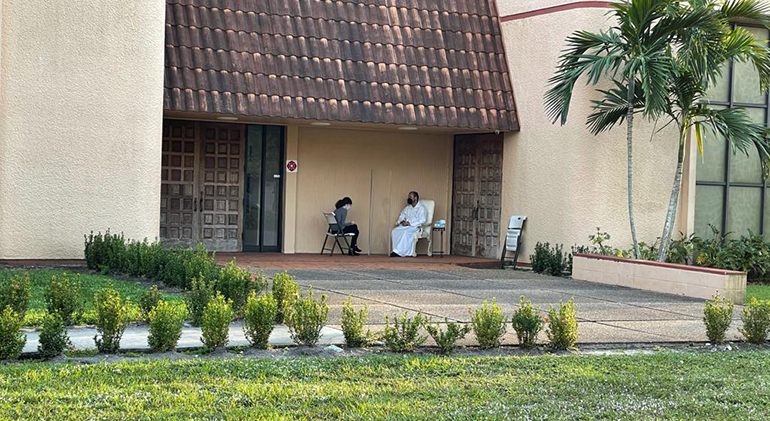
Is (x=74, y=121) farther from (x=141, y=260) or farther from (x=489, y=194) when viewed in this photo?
(x=489, y=194)

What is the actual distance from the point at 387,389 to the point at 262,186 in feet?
46.7

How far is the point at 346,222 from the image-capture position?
73.2ft

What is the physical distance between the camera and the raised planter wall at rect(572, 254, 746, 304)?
15383mm

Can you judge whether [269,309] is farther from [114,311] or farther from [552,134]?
[552,134]

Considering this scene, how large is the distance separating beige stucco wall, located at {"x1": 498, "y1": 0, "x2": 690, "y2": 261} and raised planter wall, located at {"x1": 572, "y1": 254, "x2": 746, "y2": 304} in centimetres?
147

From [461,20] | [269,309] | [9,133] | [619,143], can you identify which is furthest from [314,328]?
[461,20]

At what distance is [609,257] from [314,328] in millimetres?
9011

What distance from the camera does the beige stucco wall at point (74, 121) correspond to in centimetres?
1627

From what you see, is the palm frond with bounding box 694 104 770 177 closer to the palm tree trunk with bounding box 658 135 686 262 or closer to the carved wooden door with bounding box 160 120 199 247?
the palm tree trunk with bounding box 658 135 686 262

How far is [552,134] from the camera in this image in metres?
20.0

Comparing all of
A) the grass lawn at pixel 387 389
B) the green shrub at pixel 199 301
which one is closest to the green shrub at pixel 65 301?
the green shrub at pixel 199 301

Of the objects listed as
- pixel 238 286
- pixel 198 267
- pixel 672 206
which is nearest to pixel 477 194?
pixel 672 206

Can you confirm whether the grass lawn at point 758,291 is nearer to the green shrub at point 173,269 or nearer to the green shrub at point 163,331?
the green shrub at point 173,269

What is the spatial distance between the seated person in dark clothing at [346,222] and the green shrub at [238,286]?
32.4ft
